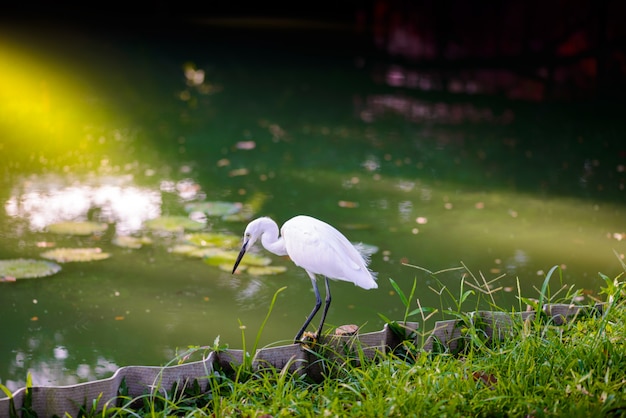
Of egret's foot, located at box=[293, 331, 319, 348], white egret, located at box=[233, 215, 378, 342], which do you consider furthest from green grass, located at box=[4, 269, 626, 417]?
white egret, located at box=[233, 215, 378, 342]

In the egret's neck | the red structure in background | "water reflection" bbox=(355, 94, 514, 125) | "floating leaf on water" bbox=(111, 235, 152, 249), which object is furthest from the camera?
the red structure in background

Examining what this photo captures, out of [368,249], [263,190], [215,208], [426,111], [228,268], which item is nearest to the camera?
[228,268]

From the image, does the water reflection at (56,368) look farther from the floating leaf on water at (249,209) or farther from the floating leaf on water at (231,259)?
the floating leaf on water at (249,209)

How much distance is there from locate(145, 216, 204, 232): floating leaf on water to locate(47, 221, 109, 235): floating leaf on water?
265 mm

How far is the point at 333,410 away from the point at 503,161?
4.52 m

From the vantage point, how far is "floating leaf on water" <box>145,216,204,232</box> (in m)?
4.74

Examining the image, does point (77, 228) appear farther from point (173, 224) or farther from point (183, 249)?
point (183, 249)

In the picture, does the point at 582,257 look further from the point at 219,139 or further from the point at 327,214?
the point at 219,139

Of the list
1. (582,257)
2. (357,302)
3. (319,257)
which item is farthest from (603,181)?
(319,257)

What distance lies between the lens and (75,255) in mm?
4285

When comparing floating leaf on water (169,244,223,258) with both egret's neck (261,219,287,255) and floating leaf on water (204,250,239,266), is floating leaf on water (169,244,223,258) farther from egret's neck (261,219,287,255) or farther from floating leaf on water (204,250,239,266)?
egret's neck (261,219,287,255)

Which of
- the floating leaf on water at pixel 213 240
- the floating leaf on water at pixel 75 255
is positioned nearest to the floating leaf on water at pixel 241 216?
the floating leaf on water at pixel 213 240

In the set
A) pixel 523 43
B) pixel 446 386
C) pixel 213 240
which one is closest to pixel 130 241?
pixel 213 240

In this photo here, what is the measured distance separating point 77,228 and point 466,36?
28.8ft
